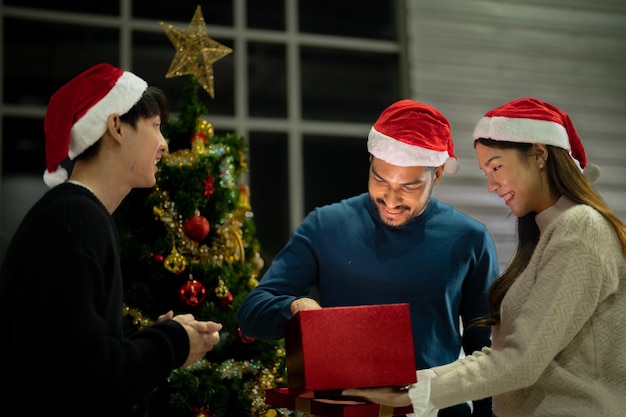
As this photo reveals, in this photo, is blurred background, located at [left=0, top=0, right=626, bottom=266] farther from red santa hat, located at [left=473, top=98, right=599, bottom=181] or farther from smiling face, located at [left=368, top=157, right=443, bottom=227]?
red santa hat, located at [left=473, top=98, right=599, bottom=181]

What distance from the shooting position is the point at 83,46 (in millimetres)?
4969

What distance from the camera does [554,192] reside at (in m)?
2.08

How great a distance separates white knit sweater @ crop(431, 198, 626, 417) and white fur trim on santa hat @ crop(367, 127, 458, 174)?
541mm

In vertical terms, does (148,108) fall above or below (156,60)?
below

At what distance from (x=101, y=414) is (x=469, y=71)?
420 centimetres

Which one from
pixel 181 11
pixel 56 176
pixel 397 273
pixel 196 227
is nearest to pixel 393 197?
pixel 397 273

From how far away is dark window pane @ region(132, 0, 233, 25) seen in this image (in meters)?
5.14

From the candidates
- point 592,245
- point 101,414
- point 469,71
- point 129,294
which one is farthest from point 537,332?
point 469,71

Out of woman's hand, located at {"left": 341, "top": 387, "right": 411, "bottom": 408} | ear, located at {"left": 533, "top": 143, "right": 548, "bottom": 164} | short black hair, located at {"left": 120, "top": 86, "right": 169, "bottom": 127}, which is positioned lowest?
woman's hand, located at {"left": 341, "top": 387, "right": 411, "bottom": 408}

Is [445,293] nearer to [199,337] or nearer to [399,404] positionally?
[399,404]

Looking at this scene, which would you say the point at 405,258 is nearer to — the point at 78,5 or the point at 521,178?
the point at 521,178

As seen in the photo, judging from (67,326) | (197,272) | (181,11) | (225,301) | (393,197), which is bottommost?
(225,301)

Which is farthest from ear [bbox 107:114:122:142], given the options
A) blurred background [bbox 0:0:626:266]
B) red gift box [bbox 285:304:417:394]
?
blurred background [bbox 0:0:626:266]

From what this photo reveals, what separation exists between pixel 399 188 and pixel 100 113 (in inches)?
37.2
